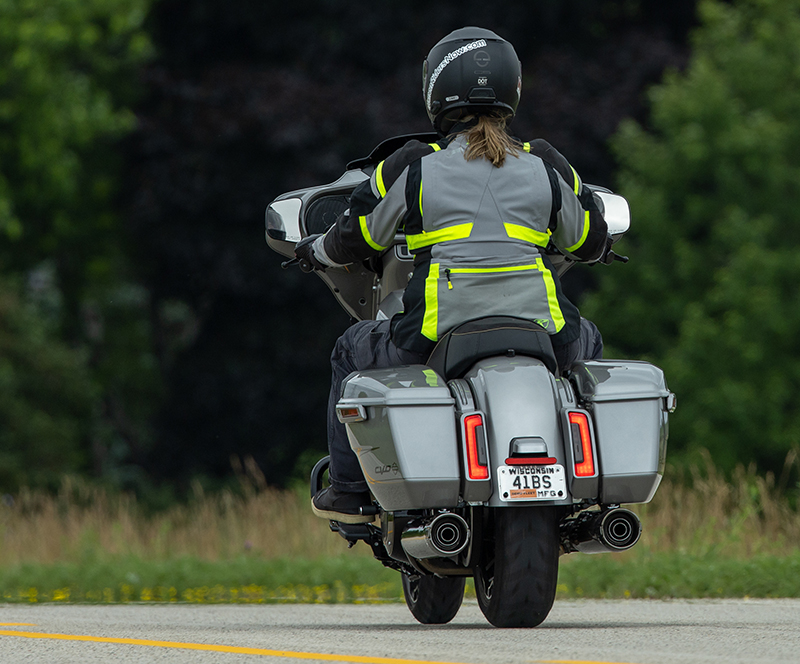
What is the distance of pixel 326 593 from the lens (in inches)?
356

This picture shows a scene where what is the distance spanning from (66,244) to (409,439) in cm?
2034

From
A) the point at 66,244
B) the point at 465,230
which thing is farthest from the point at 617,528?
the point at 66,244

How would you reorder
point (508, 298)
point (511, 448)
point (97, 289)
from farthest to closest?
point (97, 289) → point (508, 298) → point (511, 448)

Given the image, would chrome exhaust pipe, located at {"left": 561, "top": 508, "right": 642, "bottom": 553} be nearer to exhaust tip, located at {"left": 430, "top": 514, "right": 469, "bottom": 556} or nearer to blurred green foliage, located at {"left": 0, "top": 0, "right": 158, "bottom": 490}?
exhaust tip, located at {"left": 430, "top": 514, "right": 469, "bottom": 556}

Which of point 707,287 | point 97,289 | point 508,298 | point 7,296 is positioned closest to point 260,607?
point 508,298

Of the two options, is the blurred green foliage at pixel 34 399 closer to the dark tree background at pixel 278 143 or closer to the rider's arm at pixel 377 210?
the dark tree background at pixel 278 143

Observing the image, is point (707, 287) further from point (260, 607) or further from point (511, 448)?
point (511, 448)

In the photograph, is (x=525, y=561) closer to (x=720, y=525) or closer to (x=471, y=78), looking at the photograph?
(x=471, y=78)

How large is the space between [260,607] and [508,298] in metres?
3.38

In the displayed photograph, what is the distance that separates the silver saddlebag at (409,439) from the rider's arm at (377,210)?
54 cm

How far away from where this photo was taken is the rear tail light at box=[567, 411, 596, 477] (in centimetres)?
502

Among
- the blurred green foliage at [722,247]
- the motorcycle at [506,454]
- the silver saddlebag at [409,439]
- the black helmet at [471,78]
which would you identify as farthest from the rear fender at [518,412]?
the blurred green foliage at [722,247]

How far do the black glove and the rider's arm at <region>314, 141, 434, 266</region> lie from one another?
23 centimetres

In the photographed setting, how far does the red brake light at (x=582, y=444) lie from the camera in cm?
502
